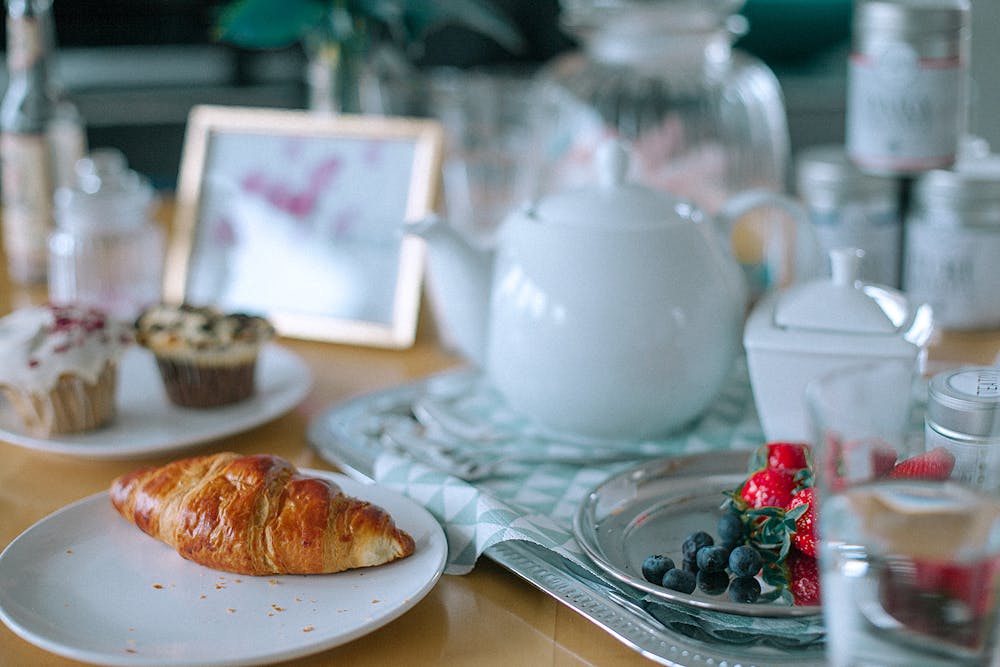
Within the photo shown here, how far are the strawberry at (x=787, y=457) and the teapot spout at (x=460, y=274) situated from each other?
0.97ft

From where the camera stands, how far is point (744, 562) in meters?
0.63

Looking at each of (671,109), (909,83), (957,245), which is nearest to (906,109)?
(909,83)

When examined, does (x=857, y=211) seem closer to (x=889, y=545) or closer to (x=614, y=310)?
(x=614, y=310)

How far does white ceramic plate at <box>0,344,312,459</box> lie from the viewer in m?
0.87

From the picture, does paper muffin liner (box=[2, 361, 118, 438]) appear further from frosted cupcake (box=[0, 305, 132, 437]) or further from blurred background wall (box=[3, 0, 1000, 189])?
blurred background wall (box=[3, 0, 1000, 189])

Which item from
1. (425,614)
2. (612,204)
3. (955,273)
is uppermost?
(612,204)

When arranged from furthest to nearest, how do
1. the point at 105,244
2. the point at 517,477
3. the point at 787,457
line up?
1. the point at 105,244
2. the point at 517,477
3. the point at 787,457

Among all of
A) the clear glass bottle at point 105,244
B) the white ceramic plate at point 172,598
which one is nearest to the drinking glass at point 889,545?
the white ceramic plate at point 172,598

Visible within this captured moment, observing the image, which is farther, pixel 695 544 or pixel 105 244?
pixel 105 244

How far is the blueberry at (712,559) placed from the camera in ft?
2.08

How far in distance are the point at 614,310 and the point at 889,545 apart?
38 cm

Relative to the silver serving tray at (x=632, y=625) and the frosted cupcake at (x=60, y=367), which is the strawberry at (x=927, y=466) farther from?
the frosted cupcake at (x=60, y=367)

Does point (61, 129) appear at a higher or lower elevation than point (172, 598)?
higher

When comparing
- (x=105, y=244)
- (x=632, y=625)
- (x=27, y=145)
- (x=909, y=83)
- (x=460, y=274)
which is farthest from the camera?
(x=27, y=145)
